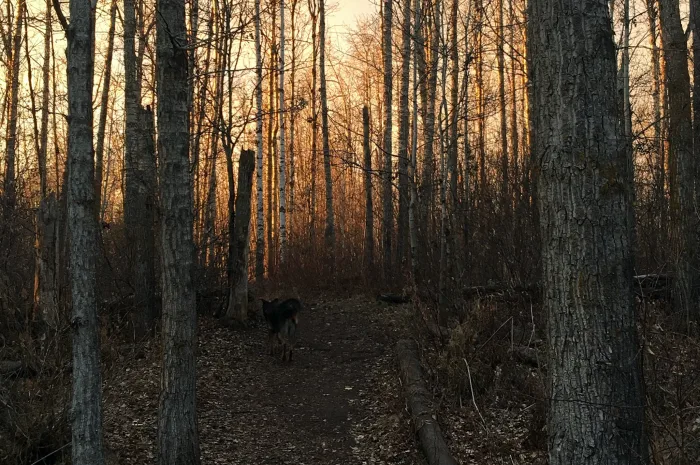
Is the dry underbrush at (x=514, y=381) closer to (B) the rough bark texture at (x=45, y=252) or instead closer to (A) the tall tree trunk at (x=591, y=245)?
(A) the tall tree trunk at (x=591, y=245)

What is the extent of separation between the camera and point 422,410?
18.4 ft

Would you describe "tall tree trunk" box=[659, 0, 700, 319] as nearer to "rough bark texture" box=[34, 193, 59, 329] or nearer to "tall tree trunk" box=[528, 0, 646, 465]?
"tall tree trunk" box=[528, 0, 646, 465]

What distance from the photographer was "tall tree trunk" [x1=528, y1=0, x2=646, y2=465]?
2512 mm

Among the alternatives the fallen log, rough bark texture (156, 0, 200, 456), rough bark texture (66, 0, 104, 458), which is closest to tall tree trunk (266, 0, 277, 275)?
the fallen log

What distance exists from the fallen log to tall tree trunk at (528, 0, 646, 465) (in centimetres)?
239

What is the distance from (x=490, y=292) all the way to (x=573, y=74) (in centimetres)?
640

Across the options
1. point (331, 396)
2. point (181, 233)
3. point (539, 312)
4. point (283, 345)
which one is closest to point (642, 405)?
point (181, 233)

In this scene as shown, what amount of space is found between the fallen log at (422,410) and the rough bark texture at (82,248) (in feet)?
9.04

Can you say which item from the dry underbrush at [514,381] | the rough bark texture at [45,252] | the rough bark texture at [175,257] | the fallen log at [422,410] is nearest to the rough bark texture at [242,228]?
the rough bark texture at [45,252]

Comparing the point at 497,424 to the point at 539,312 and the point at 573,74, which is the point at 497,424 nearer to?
the point at 539,312

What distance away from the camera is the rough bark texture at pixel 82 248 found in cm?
397

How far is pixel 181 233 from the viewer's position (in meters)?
4.80

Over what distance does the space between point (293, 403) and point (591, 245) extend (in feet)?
18.1

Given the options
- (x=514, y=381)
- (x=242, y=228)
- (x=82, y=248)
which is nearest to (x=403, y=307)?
(x=242, y=228)
